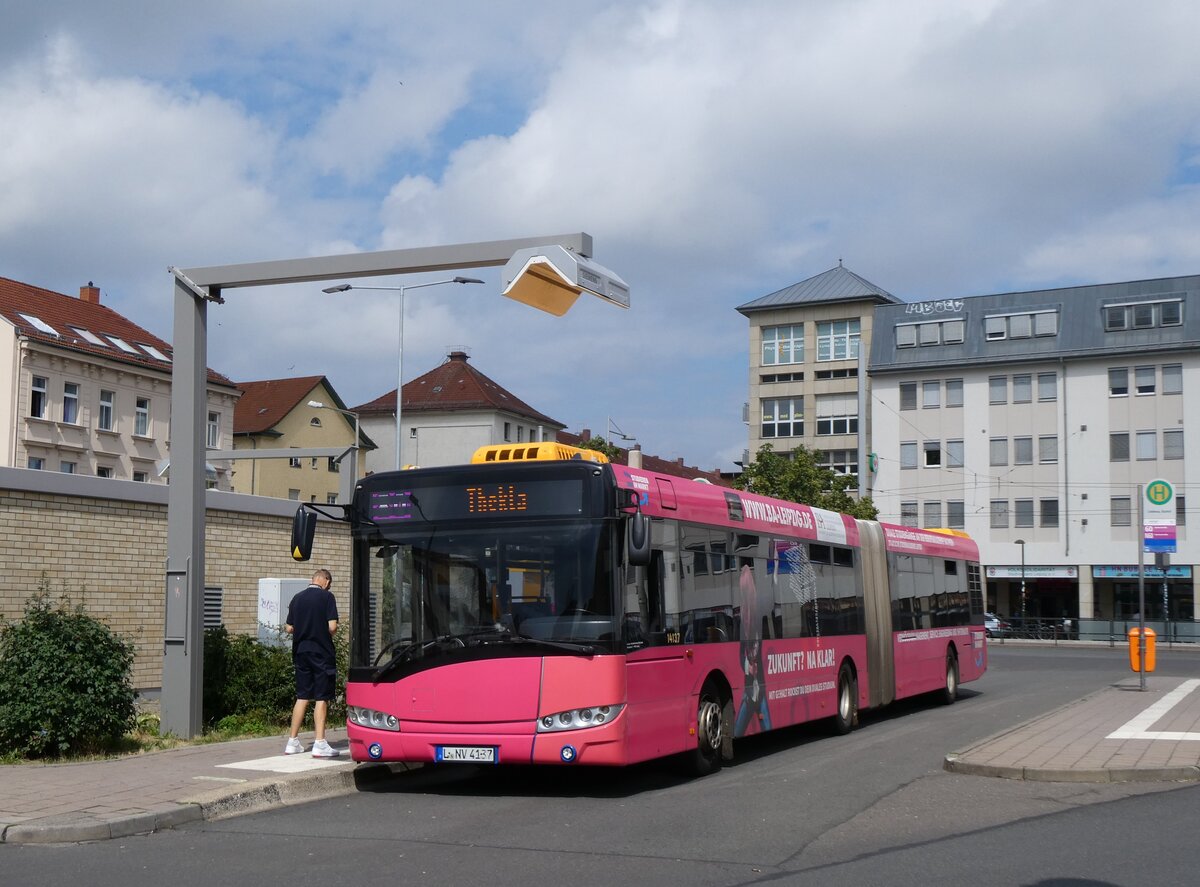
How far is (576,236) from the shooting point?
13.0m

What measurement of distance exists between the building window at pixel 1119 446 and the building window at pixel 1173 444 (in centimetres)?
172

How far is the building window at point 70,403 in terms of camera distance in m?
56.2

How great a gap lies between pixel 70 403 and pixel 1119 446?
47.7 metres

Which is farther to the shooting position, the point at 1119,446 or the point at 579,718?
the point at 1119,446

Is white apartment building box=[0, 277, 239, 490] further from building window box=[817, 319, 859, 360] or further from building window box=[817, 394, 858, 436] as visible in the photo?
building window box=[817, 319, 859, 360]

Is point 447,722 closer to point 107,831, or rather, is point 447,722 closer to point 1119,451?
point 107,831

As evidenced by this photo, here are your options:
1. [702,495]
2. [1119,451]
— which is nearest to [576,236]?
[702,495]

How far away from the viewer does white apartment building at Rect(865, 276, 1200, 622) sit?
6669cm

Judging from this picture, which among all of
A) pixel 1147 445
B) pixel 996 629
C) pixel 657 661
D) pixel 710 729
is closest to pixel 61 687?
pixel 657 661

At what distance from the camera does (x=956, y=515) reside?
236 feet

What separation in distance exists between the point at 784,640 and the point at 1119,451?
187ft

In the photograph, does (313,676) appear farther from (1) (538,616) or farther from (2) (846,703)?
(2) (846,703)

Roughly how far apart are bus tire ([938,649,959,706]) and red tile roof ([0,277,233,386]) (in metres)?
41.9

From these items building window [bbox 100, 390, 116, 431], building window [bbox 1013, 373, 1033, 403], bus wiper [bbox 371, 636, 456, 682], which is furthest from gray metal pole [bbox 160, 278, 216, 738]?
building window [bbox 1013, 373, 1033, 403]
